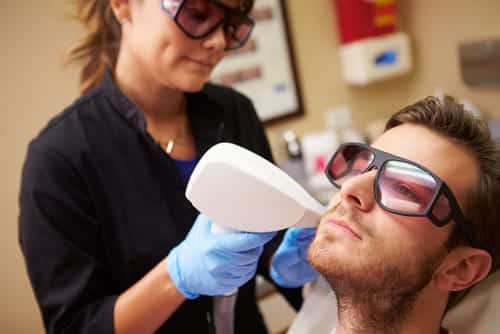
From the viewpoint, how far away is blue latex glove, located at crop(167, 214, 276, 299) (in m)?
0.84

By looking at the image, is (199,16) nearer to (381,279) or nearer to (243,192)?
(243,192)

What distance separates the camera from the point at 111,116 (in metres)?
1.03

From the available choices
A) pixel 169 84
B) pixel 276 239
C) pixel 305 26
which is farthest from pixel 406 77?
pixel 169 84

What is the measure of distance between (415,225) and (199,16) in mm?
671

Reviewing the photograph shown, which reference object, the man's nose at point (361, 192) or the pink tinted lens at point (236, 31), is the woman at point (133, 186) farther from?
the man's nose at point (361, 192)

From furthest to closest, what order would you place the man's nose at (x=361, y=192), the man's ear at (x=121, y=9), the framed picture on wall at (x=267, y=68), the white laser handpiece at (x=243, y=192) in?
the framed picture on wall at (x=267, y=68) < the man's ear at (x=121, y=9) < the man's nose at (x=361, y=192) < the white laser handpiece at (x=243, y=192)

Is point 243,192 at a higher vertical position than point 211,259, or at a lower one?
higher

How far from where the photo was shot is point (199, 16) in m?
0.96

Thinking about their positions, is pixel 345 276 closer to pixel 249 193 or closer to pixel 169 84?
pixel 249 193

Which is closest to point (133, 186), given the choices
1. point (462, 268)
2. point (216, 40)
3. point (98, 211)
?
point (98, 211)

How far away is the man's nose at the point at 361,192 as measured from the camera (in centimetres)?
86

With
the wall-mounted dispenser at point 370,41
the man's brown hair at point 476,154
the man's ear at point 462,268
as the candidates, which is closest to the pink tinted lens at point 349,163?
the man's brown hair at point 476,154

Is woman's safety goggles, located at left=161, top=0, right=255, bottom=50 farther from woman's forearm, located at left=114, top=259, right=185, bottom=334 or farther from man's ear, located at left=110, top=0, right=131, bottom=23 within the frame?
woman's forearm, located at left=114, top=259, right=185, bottom=334

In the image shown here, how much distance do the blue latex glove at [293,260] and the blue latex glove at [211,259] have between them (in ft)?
0.64
